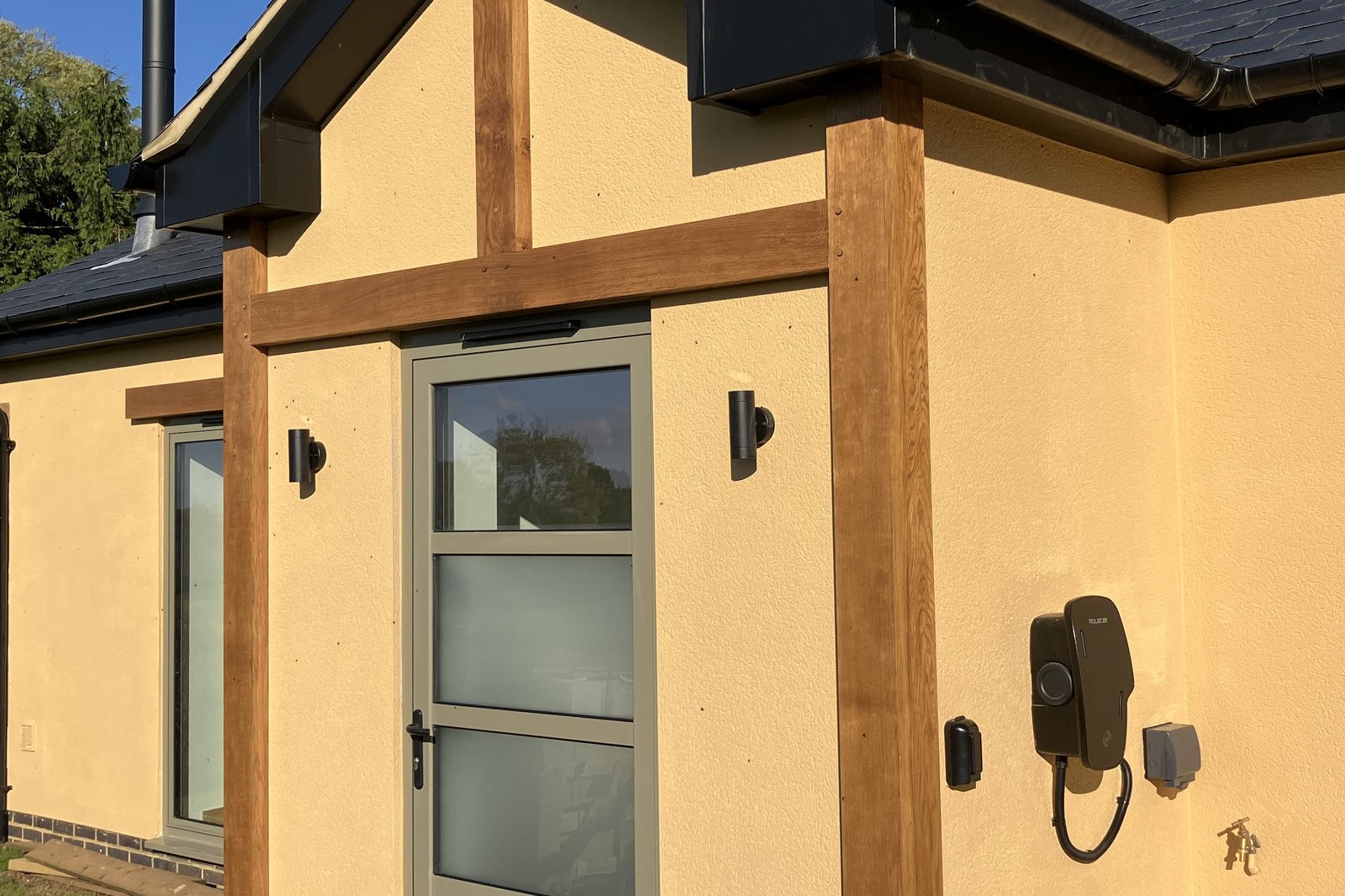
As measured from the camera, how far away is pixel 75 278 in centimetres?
946

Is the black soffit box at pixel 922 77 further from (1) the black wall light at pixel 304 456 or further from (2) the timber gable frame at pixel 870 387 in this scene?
(1) the black wall light at pixel 304 456

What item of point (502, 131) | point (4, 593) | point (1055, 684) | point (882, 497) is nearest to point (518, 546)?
point (502, 131)

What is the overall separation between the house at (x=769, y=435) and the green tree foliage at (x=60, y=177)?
23.2 metres

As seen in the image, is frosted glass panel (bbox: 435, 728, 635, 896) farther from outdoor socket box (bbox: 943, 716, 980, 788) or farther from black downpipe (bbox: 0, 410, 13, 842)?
black downpipe (bbox: 0, 410, 13, 842)

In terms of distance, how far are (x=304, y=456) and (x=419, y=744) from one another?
1.24 metres

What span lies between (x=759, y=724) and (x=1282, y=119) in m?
2.77

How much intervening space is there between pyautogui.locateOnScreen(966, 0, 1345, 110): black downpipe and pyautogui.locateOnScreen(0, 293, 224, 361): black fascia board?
4748 mm

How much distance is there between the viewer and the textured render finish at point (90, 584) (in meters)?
7.37

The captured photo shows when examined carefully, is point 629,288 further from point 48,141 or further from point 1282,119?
point 48,141

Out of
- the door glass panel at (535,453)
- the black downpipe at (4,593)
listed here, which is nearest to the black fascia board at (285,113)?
the door glass panel at (535,453)

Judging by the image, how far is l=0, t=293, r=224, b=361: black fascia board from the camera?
705 cm

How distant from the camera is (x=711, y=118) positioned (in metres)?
4.05

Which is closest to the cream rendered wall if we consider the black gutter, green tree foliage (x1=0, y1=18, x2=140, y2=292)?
the black gutter

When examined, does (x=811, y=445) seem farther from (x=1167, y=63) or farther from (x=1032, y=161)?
(x=1167, y=63)
